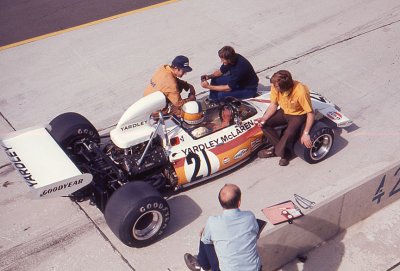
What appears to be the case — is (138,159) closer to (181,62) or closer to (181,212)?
(181,212)

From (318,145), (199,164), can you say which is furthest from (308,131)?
(199,164)

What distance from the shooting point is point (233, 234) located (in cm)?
492

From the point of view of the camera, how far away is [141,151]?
24.0 feet

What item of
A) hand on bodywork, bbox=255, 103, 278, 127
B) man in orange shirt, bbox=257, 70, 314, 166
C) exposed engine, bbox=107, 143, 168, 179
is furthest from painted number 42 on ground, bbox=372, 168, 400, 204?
exposed engine, bbox=107, 143, 168, 179

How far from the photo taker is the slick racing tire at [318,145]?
25.2 feet

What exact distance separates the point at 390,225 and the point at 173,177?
3.01 meters

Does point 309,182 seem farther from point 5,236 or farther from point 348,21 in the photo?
point 348,21

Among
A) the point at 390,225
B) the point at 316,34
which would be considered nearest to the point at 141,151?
the point at 390,225

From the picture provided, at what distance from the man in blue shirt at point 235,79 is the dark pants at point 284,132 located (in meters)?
0.95

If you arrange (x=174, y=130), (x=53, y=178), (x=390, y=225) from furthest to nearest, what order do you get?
(x=174, y=130) < (x=390, y=225) < (x=53, y=178)

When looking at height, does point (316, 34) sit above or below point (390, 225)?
above

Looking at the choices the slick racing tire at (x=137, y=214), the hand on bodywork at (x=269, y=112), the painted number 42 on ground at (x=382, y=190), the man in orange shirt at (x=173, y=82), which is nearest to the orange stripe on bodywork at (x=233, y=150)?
the hand on bodywork at (x=269, y=112)

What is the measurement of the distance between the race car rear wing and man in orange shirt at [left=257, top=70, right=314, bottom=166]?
2833 mm

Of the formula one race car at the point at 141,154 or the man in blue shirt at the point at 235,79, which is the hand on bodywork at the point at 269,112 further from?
the man in blue shirt at the point at 235,79
